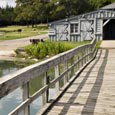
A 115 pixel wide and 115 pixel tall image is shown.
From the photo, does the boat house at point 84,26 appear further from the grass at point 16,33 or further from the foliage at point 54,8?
the foliage at point 54,8

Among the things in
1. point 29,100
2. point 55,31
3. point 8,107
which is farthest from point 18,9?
point 29,100

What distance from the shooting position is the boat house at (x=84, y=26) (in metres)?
37.8

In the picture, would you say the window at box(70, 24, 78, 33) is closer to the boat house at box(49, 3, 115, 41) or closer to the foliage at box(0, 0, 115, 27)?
the boat house at box(49, 3, 115, 41)

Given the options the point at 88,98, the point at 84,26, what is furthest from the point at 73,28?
the point at 88,98

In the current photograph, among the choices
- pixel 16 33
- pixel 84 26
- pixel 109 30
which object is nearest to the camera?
pixel 84 26

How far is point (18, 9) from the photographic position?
282ft

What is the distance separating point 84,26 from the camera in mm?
38781

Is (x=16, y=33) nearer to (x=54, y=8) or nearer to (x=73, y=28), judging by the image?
(x=54, y=8)

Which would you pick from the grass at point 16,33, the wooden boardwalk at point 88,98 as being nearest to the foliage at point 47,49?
the wooden boardwalk at point 88,98

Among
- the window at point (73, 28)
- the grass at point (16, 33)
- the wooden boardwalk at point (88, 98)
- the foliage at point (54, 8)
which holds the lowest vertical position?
the wooden boardwalk at point (88, 98)

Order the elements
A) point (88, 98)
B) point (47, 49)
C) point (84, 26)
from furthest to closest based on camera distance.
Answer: point (84, 26) → point (47, 49) → point (88, 98)

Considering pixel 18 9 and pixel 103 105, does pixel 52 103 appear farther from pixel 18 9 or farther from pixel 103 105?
pixel 18 9

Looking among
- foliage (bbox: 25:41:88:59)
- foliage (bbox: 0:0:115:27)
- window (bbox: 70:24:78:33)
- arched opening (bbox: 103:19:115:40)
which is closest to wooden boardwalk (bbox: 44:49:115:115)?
foliage (bbox: 25:41:88:59)

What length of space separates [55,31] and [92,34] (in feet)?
16.1
